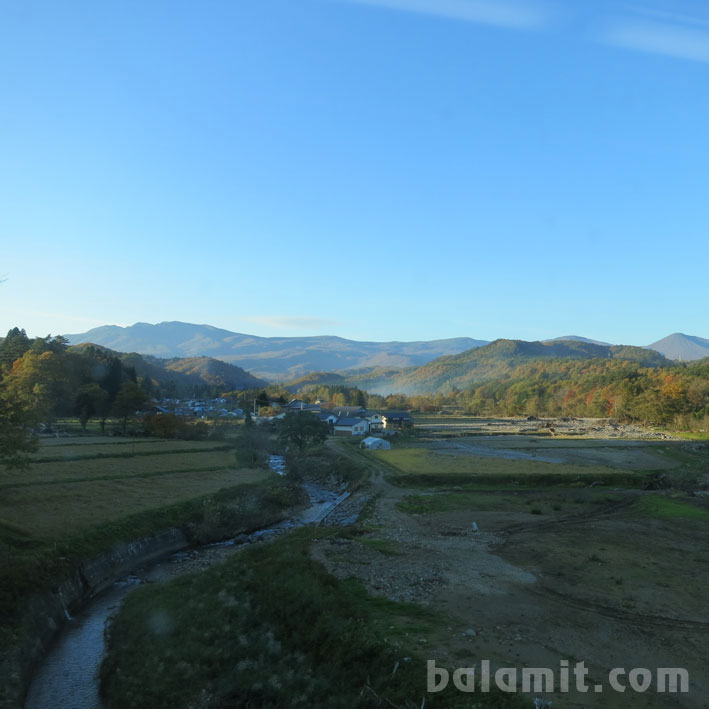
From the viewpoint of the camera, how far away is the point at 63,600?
15875mm

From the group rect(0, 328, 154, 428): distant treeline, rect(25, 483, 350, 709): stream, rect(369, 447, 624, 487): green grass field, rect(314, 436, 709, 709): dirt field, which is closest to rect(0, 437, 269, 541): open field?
rect(25, 483, 350, 709): stream

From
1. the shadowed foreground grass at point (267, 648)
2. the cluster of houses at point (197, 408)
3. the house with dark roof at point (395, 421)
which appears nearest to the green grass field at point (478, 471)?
the shadowed foreground grass at point (267, 648)

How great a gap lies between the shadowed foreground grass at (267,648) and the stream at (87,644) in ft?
1.57

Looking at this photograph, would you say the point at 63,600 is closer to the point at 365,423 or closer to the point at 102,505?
the point at 102,505

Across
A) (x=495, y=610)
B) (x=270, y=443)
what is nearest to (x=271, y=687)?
(x=495, y=610)

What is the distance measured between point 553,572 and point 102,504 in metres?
20.1

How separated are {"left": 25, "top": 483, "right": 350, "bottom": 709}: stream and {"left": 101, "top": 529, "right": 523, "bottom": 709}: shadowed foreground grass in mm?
478

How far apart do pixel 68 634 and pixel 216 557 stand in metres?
7.14

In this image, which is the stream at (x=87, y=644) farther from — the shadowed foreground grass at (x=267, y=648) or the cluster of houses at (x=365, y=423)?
the cluster of houses at (x=365, y=423)

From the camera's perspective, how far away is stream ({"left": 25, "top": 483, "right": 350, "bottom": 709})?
460 inches

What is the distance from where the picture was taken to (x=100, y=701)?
11.5m

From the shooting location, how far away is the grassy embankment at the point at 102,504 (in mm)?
16281

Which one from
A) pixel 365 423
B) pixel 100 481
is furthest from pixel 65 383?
pixel 365 423

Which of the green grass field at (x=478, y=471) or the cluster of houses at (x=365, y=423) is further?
the cluster of houses at (x=365, y=423)
